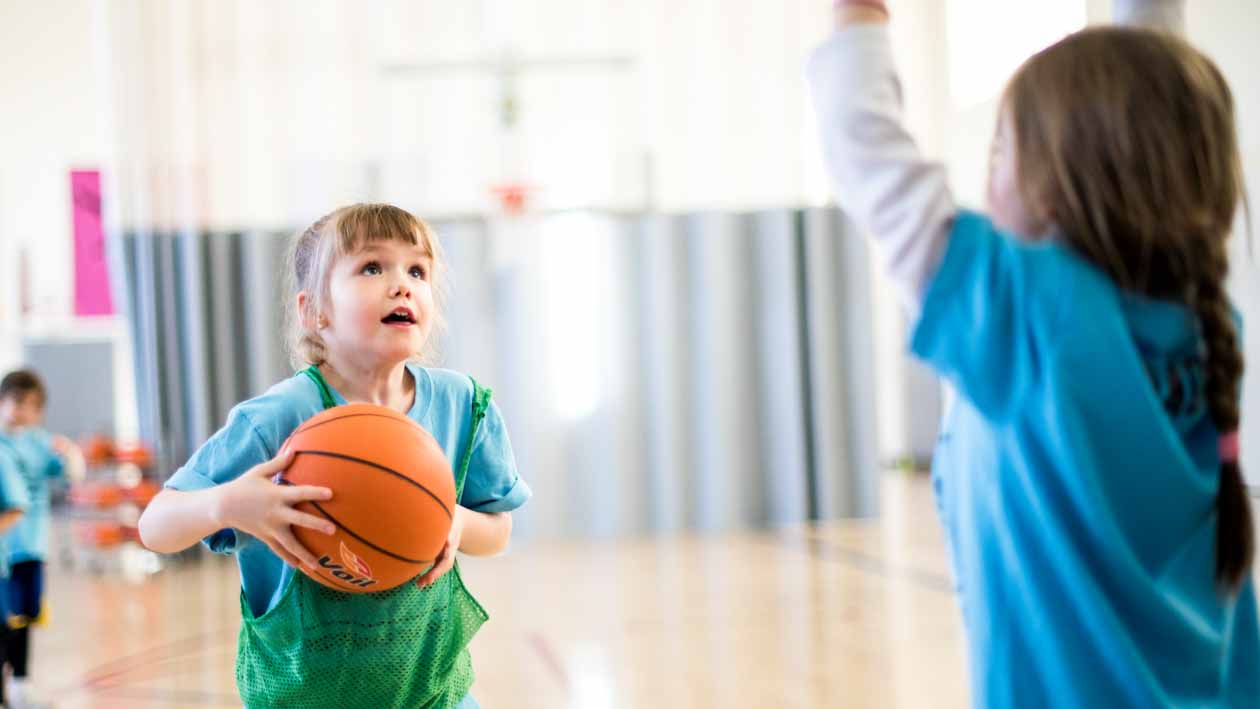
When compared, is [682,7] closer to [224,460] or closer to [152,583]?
[152,583]

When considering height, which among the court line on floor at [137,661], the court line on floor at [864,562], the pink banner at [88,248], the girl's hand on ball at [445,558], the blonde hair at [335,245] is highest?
the pink banner at [88,248]

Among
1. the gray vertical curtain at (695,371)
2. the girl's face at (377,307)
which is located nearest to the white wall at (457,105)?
the gray vertical curtain at (695,371)

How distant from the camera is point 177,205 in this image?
4855 mm

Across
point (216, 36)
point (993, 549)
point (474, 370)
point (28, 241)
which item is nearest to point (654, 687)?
point (993, 549)

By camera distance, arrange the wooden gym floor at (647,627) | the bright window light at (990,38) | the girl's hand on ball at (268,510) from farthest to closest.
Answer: the bright window light at (990,38)
the wooden gym floor at (647,627)
the girl's hand on ball at (268,510)

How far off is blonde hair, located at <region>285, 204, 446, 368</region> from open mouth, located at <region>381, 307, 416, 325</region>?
0.21 feet

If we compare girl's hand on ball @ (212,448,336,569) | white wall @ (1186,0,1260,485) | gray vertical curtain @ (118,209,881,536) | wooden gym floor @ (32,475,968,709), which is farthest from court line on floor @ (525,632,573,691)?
white wall @ (1186,0,1260,485)

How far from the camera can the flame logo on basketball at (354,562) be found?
1118mm

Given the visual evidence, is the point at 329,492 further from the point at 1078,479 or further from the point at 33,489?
the point at 33,489

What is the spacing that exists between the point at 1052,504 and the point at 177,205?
469cm

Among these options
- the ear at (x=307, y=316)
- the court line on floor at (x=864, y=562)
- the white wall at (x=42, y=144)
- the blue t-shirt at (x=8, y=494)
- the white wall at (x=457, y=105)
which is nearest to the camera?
the ear at (x=307, y=316)

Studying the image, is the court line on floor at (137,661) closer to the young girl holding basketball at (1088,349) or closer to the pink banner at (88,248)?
the young girl holding basketball at (1088,349)

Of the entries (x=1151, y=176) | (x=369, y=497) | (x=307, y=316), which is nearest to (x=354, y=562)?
(x=369, y=497)

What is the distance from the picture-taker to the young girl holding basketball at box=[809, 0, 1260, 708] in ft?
2.59
